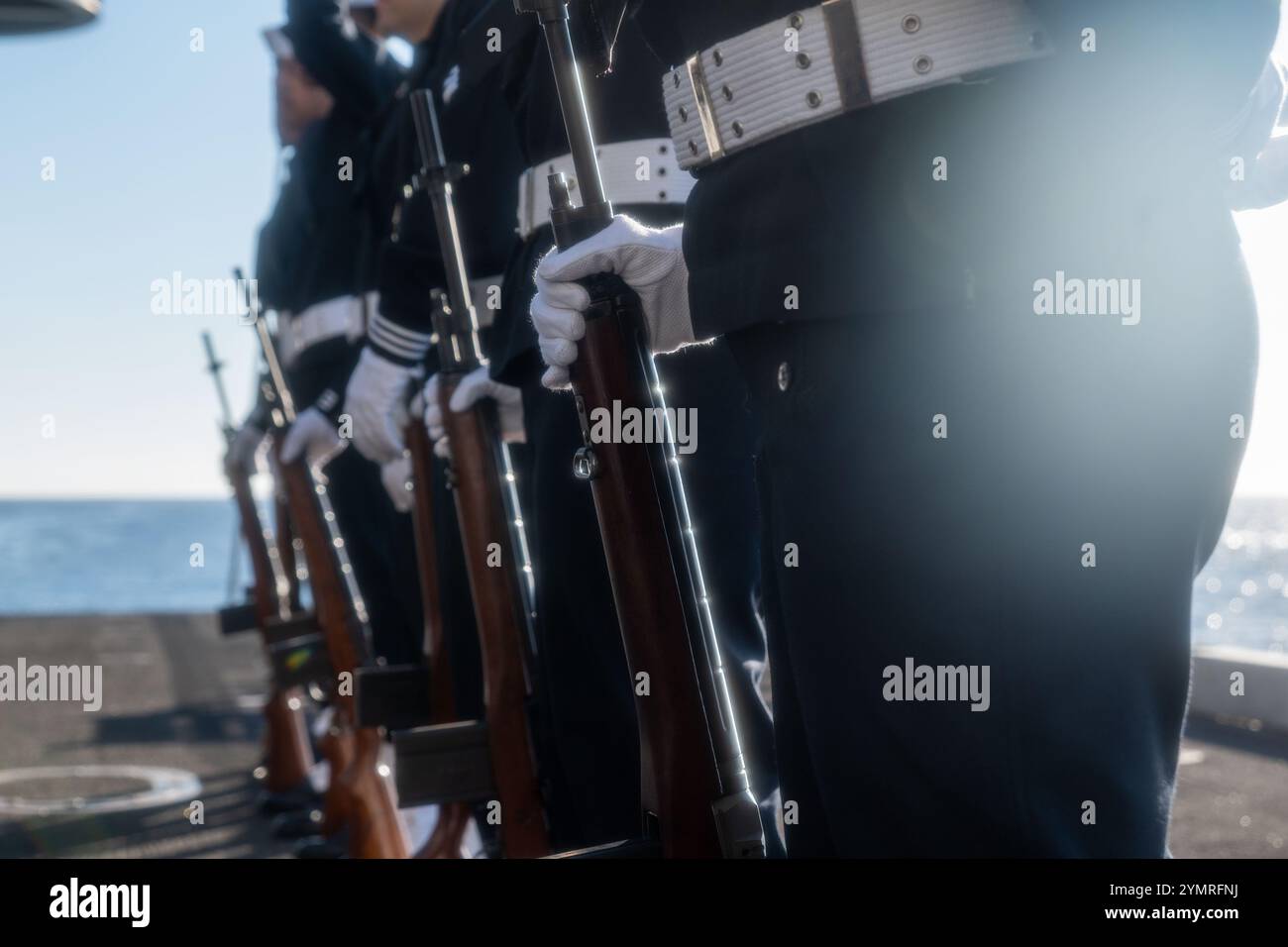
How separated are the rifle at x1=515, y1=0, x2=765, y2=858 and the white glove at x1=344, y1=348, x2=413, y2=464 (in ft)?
5.67

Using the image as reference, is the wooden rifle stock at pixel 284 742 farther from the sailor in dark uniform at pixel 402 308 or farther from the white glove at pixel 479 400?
the white glove at pixel 479 400

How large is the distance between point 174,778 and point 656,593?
3891 mm

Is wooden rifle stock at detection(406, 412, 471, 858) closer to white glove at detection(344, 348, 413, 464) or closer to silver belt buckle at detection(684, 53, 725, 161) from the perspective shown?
white glove at detection(344, 348, 413, 464)

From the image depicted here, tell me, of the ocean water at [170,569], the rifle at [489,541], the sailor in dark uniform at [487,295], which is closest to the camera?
the sailor in dark uniform at [487,295]

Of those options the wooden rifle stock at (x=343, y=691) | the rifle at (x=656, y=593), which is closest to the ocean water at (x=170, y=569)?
the wooden rifle stock at (x=343, y=691)

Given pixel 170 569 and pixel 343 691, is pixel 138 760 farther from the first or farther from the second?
pixel 170 569

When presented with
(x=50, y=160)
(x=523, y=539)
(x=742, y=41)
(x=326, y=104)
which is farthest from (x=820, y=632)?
(x=326, y=104)

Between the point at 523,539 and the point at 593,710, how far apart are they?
397 mm

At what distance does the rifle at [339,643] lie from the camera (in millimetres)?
3080

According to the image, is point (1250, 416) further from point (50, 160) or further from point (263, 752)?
point (263, 752)

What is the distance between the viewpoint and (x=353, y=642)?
3.70m

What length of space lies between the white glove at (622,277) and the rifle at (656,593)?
0.04 ft

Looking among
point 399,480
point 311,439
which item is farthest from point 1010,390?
point 311,439

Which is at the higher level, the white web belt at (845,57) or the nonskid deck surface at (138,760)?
the white web belt at (845,57)
